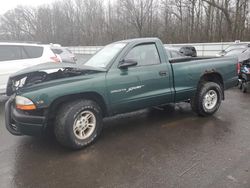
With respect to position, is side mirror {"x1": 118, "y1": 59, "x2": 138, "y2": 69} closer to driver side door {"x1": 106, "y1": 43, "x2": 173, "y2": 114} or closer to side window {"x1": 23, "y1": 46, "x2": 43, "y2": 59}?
driver side door {"x1": 106, "y1": 43, "x2": 173, "y2": 114}

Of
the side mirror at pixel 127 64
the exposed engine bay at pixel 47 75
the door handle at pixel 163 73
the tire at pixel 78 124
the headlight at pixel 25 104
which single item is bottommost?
the tire at pixel 78 124

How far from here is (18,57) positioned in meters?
6.86

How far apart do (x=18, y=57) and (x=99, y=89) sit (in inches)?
170

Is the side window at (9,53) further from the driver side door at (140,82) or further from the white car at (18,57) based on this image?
the driver side door at (140,82)

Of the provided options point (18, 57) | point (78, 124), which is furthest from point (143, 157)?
point (18, 57)

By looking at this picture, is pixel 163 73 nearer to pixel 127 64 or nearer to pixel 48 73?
A: pixel 127 64

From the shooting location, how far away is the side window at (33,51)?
7027 millimetres

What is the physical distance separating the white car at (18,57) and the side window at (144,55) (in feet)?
12.9

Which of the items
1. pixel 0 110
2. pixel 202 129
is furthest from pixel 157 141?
pixel 0 110

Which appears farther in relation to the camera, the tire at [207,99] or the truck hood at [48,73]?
the tire at [207,99]

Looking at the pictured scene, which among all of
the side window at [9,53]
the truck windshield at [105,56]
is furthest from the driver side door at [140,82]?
the side window at [9,53]

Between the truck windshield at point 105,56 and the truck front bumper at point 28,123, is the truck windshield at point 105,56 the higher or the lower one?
the higher one

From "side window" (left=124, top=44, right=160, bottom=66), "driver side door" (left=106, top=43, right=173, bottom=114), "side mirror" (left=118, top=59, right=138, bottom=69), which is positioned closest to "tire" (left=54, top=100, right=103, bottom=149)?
"driver side door" (left=106, top=43, right=173, bottom=114)

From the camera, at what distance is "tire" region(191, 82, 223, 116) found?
5020 mm
